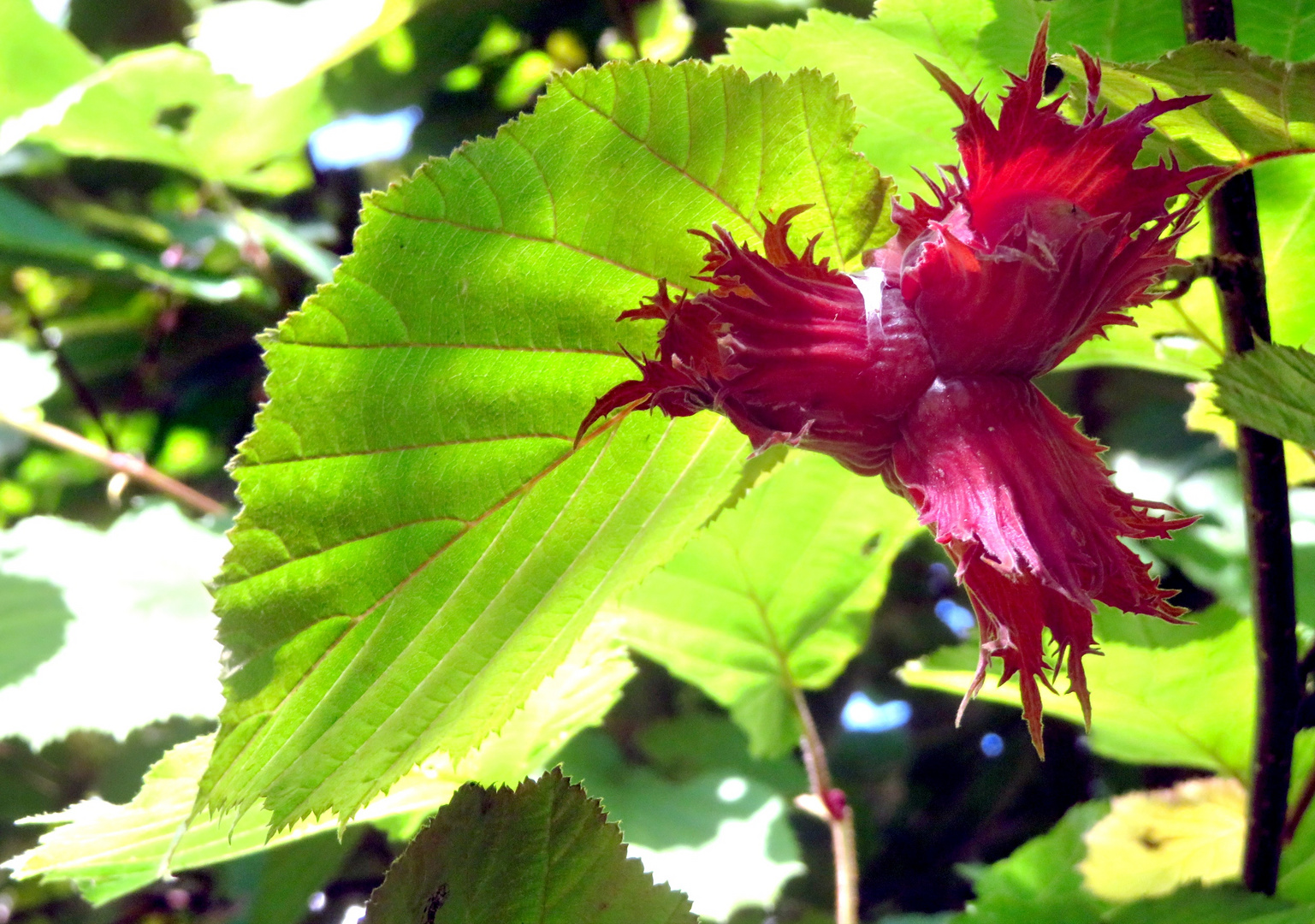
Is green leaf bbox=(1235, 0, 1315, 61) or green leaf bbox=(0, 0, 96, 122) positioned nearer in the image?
green leaf bbox=(1235, 0, 1315, 61)

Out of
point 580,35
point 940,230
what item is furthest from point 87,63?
point 940,230

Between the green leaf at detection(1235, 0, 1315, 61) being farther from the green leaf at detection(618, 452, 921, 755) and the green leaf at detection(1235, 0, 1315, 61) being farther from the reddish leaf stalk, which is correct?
the green leaf at detection(618, 452, 921, 755)

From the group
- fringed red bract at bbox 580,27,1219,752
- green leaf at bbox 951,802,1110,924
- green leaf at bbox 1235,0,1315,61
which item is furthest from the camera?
green leaf at bbox 951,802,1110,924

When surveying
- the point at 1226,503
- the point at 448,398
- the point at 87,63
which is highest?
the point at 87,63

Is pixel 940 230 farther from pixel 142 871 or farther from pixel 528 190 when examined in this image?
pixel 142 871

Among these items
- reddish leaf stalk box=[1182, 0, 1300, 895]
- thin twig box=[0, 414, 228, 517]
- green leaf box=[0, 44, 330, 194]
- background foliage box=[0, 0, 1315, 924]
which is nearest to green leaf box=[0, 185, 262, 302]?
background foliage box=[0, 0, 1315, 924]

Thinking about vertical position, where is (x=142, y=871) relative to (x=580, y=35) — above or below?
below

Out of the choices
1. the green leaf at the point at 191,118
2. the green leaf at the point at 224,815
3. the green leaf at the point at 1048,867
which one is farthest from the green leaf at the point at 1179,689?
the green leaf at the point at 191,118

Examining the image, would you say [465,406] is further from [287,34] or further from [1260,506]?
[287,34]
